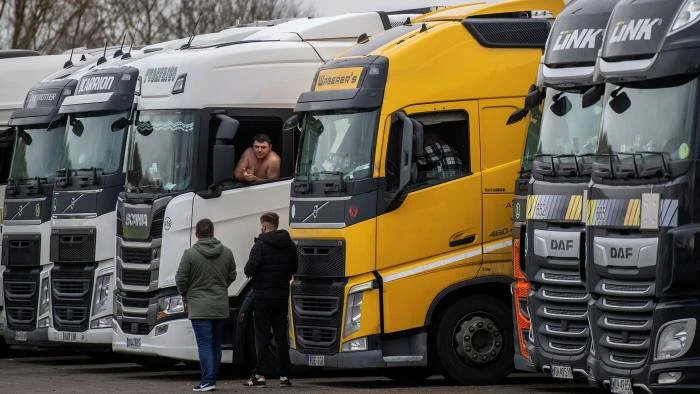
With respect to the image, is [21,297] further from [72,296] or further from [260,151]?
[260,151]

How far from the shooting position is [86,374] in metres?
20.8

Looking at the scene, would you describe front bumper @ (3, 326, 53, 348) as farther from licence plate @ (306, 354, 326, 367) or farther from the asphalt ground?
licence plate @ (306, 354, 326, 367)

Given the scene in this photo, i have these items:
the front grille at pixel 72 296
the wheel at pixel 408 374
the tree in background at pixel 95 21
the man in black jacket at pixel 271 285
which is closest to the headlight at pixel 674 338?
the wheel at pixel 408 374

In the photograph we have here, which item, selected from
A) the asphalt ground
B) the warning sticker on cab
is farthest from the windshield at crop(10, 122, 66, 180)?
the warning sticker on cab

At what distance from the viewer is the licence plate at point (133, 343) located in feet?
63.8

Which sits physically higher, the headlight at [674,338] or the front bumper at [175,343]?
the headlight at [674,338]

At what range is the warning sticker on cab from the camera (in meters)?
17.5

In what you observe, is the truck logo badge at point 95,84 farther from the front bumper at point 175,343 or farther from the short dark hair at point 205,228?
the short dark hair at point 205,228

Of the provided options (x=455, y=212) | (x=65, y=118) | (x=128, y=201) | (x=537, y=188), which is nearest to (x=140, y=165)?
(x=128, y=201)

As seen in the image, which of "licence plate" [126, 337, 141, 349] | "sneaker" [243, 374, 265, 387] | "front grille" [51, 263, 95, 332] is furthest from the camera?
"front grille" [51, 263, 95, 332]

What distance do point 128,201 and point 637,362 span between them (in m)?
7.37

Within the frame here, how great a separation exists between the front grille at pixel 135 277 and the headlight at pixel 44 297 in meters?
2.30

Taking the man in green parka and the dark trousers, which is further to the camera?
the dark trousers

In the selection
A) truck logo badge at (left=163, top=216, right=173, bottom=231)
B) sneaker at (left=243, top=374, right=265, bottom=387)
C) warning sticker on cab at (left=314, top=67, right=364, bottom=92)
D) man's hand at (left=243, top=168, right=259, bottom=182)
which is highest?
warning sticker on cab at (left=314, top=67, right=364, bottom=92)
